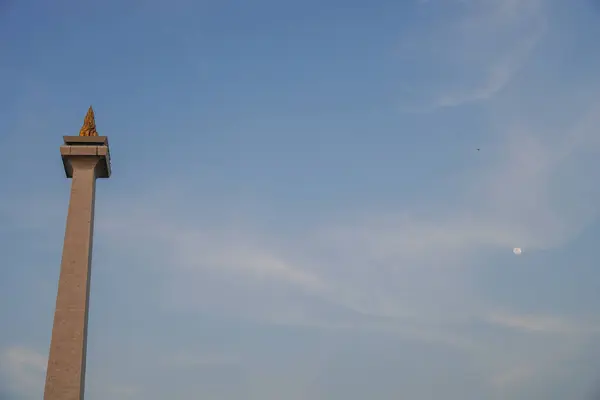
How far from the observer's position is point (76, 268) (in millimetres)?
25859

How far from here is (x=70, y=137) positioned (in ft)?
90.8

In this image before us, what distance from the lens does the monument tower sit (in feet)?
80.5

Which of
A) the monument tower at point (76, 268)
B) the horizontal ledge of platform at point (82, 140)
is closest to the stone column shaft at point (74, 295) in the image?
the monument tower at point (76, 268)

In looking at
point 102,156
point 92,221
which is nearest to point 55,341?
point 92,221

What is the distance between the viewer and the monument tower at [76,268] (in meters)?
24.5

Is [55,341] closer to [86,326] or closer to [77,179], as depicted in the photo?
[86,326]

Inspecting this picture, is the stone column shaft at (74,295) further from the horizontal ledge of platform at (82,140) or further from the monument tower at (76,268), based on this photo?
the horizontal ledge of platform at (82,140)

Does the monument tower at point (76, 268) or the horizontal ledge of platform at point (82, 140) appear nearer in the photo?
the monument tower at point (76, 268)

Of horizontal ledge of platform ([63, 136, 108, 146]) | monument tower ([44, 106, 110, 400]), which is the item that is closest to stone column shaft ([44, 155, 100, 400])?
monument tower ([44, 106, 110, 400])

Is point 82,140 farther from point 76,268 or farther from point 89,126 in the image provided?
point 76,268

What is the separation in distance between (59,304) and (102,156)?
5682 mm

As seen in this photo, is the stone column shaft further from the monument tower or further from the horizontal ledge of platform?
the horizontal ledge of platform

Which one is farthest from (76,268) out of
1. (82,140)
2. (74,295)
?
(82,140)

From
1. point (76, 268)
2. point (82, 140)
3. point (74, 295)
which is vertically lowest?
point (74, 295)
